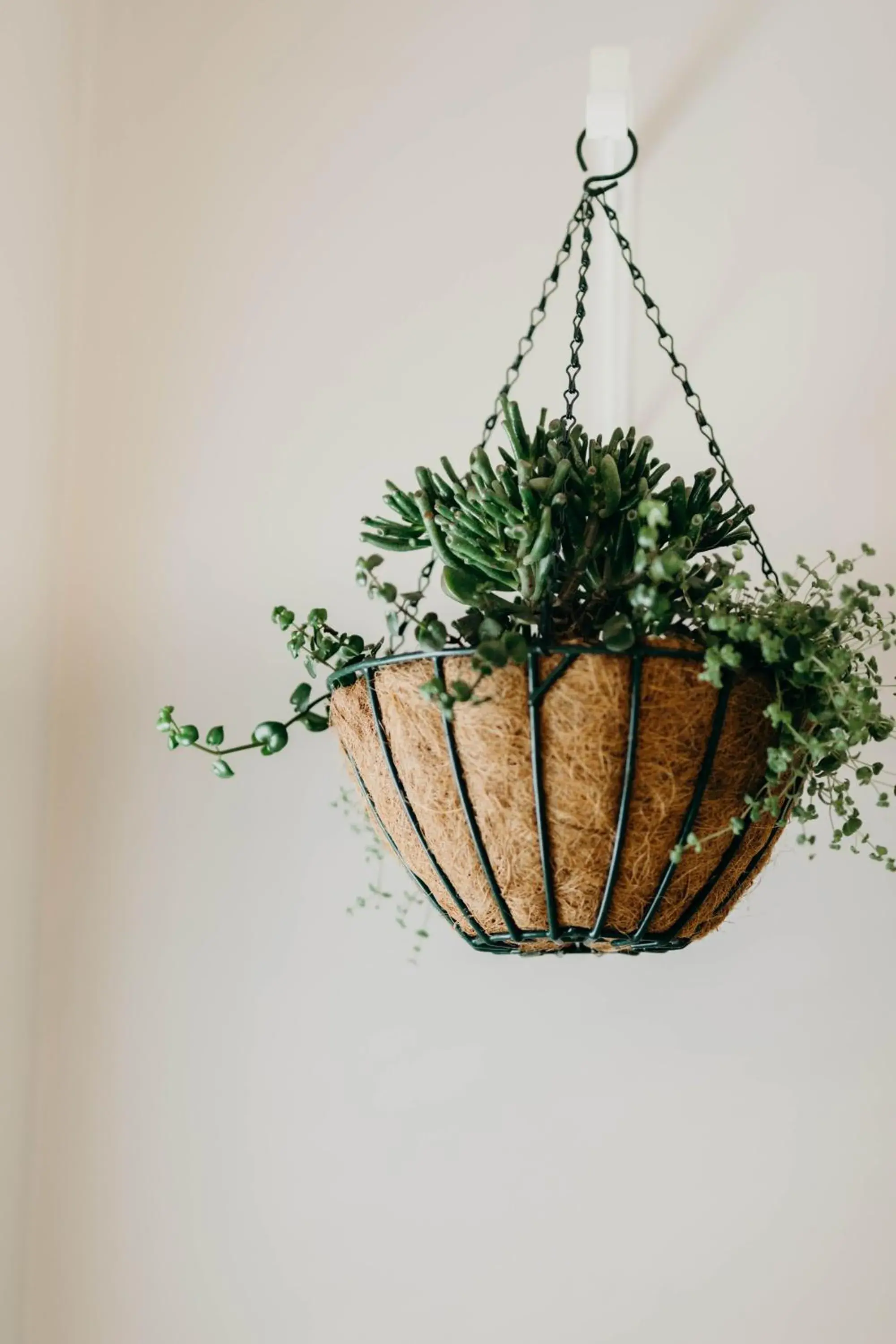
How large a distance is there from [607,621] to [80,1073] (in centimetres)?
82

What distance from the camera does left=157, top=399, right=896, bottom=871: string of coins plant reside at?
76 centimetres

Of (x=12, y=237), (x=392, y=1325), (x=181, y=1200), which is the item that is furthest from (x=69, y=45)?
(x=392, y=1325)

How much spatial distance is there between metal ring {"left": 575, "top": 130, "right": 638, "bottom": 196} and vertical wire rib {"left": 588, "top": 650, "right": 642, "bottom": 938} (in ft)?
1.88

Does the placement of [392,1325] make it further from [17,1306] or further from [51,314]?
[51,314]

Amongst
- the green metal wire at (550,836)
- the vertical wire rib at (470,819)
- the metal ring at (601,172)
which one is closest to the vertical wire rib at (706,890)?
the green metal wire at (550,836)

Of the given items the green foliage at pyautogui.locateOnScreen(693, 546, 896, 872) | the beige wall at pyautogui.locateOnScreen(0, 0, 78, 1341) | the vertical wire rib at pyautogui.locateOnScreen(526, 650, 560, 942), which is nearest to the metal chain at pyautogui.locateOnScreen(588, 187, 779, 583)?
the green foliage at pyautogui.locateOnScreen(693, 546, 896, 872)

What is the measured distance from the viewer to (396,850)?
887mm

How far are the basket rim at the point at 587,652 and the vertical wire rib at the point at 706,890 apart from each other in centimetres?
13

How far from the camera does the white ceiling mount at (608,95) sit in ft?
4.10

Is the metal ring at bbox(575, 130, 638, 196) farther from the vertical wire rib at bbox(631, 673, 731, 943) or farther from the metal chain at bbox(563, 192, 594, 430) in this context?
the vertical wire rib at bbox(631, 673, 731, 943)

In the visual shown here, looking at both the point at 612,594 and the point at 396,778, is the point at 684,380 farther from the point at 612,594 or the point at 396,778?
the point at 396,778

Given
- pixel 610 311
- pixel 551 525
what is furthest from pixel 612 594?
pixel 610 311

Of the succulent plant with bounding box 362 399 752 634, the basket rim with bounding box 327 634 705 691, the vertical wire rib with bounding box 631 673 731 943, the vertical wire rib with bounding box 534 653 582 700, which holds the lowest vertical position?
the vertical wire rib with bounding box 631 673 731 943

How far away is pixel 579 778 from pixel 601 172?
35.4 inches
